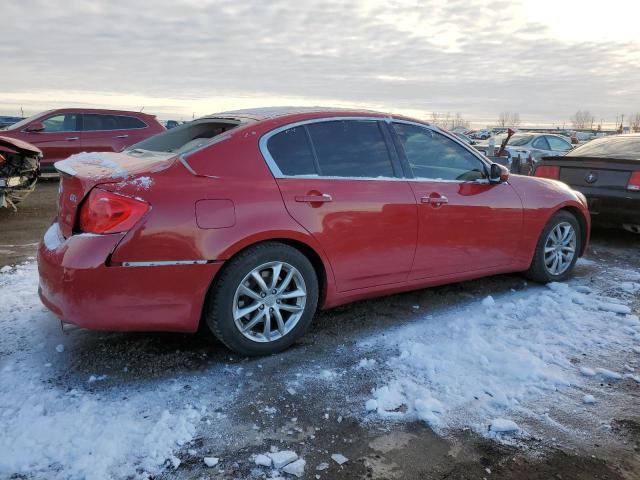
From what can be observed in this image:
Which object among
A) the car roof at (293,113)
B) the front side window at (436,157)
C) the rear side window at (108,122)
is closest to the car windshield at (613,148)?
the front side window at (436,157)

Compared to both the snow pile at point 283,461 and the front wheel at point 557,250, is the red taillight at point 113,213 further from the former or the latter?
the front wheel at point 557,250

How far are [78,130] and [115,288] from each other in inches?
384

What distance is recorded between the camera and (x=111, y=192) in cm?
296

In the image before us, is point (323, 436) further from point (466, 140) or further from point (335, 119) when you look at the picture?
point (466, 140)

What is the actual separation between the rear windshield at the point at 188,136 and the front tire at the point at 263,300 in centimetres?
83

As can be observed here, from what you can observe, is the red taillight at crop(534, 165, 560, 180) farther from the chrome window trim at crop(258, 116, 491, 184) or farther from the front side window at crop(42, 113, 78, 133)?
the front side window at crop(42, 113, 78, 133)

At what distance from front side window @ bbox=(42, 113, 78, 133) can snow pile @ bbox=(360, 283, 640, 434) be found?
9921 mm

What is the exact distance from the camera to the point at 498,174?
4.43 meters

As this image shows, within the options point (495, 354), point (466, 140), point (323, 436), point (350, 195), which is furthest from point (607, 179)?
point (466, 140)

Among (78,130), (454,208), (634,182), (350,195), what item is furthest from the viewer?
(78,130)

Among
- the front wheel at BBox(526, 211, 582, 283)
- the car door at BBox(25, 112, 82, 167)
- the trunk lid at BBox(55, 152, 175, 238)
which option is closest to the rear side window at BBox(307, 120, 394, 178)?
the trunk lid at BBox(55, 152, 175, 238)

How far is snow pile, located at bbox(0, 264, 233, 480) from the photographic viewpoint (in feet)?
7.61

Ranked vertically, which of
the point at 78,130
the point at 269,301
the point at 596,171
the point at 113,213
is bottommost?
the point at 269,301

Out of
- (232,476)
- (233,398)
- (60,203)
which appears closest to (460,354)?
(233,398)
